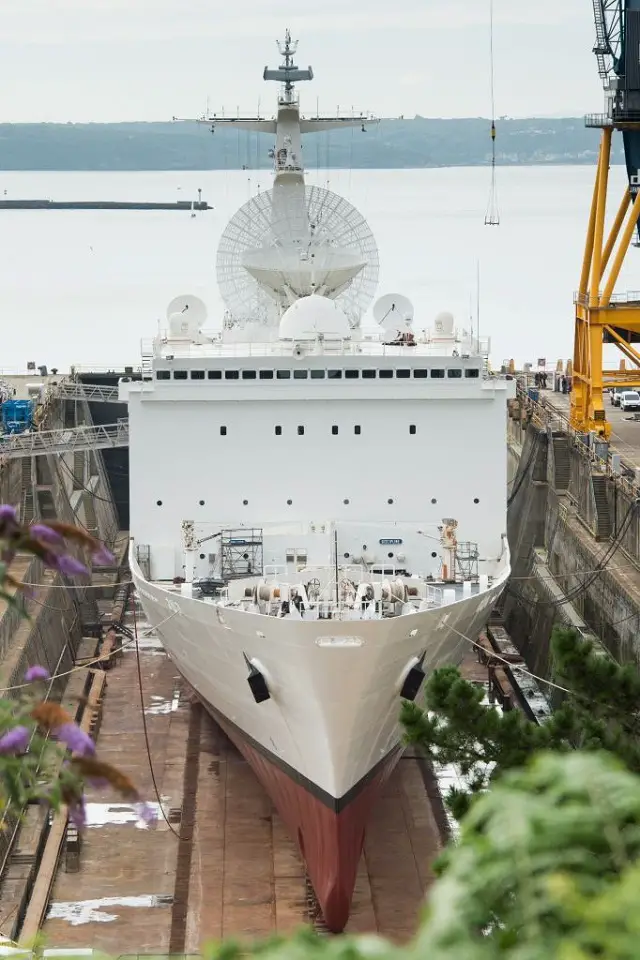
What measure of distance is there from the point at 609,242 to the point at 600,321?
10.1 ft

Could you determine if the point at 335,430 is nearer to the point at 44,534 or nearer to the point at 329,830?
the point at 329,830

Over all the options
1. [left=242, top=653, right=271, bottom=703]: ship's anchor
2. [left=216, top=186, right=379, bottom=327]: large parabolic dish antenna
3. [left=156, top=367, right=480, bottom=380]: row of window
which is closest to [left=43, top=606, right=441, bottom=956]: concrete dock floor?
[left=242, top=653, right=271, bottom=703]: ship's anchor

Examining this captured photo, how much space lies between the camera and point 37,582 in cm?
2845

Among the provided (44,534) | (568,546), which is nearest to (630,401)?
(568,546)

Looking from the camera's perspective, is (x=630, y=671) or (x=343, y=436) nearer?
(x=630, y=671)

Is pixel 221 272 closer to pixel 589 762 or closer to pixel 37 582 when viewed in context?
pixel 37 582

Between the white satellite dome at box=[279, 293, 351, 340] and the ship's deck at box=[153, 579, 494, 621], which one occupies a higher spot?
the white satellite dome at box=[279, 293, 351, 340]

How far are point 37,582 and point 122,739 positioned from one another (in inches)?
187

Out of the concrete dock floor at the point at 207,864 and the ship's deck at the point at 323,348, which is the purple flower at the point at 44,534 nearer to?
the concrete dock floor at the point at 207,864

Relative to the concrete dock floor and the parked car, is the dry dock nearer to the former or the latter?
the concrete dock floor

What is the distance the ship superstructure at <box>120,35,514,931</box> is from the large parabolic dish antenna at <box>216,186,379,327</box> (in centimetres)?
151

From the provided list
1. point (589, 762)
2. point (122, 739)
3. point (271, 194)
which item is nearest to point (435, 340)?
point (271, 194)

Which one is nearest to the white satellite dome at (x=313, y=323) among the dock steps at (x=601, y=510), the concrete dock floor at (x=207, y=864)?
the concrete dock floor at (x=207, y=864)

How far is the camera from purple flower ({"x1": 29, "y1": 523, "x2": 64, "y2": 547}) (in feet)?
21.8
